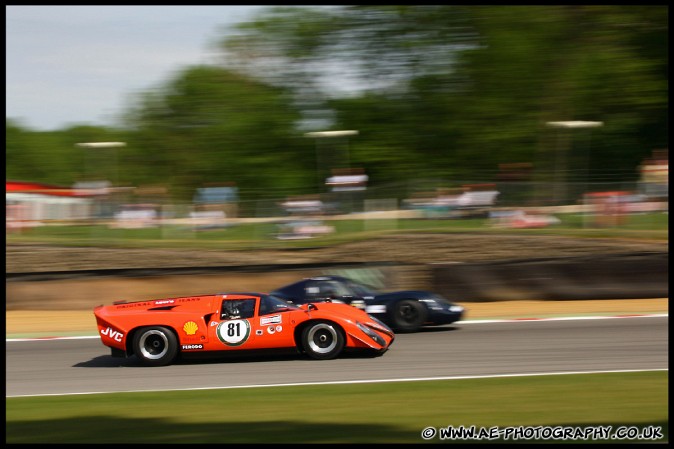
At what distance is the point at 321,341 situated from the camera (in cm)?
1021

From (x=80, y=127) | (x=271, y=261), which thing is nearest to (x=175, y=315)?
(x=271, y=261)

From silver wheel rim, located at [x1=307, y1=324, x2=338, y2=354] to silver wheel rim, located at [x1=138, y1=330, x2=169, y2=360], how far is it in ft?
6.06

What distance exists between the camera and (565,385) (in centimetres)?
824

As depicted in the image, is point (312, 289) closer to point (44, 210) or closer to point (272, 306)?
point (272, 306)

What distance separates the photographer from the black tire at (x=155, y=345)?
10.2m

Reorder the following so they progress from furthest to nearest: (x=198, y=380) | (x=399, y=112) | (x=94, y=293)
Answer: (x=399, y=112) < (x=94, y=293) < (x=198, y=380)

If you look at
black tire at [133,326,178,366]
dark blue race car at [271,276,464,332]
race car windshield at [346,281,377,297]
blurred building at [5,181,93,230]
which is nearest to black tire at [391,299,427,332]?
dark blue race car at [271,276,464,332]

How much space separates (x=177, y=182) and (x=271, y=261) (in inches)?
726

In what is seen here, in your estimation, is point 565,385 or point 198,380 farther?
point 198,380

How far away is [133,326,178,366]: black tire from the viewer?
1024cm

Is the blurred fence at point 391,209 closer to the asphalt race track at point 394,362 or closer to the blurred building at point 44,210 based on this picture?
the blurred building at point 44,210

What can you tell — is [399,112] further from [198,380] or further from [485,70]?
[198,380]

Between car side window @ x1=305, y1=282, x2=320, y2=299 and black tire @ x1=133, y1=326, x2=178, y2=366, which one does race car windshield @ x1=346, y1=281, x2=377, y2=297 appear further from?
black tire @ x1=133, y1=326, x2=178, y2=366

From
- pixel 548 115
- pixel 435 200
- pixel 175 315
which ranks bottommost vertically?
pixel 175 315
